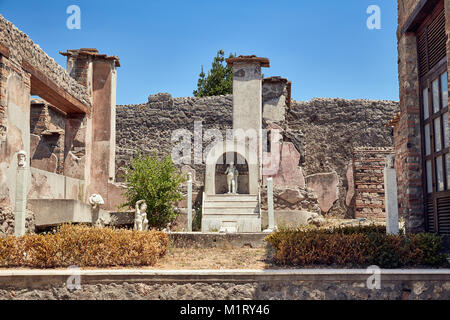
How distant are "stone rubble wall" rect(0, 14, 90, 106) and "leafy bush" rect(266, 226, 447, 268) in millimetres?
7019

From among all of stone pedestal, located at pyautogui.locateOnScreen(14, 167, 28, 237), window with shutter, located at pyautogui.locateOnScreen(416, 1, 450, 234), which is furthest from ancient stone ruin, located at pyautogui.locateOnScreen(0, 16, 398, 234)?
window with shutter, located at pyautogui.locateOnScreen(416, 1, 450, 234)

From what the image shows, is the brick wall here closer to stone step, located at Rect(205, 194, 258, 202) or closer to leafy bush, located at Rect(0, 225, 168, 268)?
stone step, located at Rect(205, 194, 258, 202)

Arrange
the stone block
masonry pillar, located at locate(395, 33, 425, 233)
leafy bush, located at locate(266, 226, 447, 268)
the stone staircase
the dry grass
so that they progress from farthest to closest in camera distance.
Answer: the stone block → the stone staircase → masonry pillar, located at locate(395, 33, 425, 233) → the dry grass → leafy bush, located at locate(266, 226, 447, 268)

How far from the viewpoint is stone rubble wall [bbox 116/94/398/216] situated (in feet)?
63.9

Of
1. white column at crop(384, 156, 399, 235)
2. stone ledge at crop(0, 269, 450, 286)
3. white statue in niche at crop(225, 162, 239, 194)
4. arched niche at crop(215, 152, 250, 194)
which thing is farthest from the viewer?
arched niche at crop(215, 152, 250, 194)

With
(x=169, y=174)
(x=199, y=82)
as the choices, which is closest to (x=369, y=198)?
(x=169, y=174)

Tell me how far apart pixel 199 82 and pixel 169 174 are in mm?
16391

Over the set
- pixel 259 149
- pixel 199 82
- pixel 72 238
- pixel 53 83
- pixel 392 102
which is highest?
pixel 199 82

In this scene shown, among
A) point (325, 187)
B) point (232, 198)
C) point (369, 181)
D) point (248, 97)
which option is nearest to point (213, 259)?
point (232, 198)

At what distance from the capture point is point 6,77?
9.39 metres

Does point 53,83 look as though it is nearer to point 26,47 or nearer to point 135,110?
point 26,47

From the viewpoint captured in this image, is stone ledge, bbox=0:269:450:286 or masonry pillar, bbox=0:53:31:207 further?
masonry pillar, bbox=0:53:31:207

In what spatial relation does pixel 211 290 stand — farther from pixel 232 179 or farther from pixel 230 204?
pixel 232 179

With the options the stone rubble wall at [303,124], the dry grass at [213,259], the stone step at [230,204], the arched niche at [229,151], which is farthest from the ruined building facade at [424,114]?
the stone rubble wall at [303,124]
